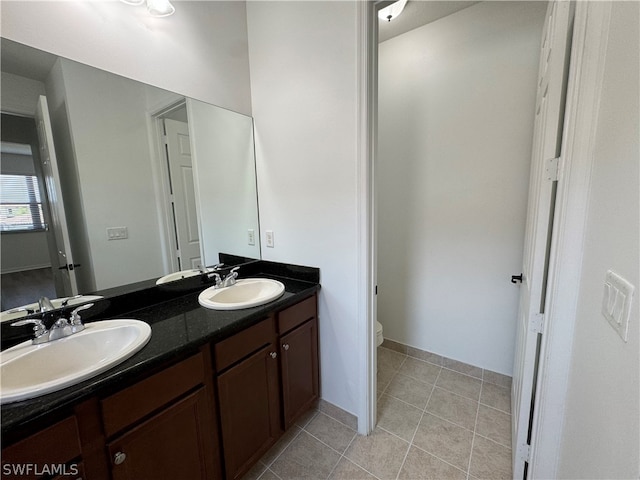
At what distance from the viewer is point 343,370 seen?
1660 mm

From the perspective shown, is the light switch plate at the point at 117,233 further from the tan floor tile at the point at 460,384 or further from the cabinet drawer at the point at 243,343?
Answer: the tan floor tile at the point at 460,384

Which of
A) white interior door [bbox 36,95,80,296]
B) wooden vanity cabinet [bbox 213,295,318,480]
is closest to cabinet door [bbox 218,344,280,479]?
wooden vanity cabinet [bbox 213,295,318,480]

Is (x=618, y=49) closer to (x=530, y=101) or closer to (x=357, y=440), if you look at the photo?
(x=530, y=101)

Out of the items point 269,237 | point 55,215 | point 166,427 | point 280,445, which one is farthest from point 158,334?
point 280,445

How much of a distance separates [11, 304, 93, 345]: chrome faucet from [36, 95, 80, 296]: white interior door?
0.56 ft

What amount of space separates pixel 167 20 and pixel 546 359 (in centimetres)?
234

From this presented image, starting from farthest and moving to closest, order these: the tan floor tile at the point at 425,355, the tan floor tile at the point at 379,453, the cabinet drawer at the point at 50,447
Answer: the tan floor tile at the point at 425,355, the tan floor tile at the point at 379,453, the cabinet drawer at the point at 50,447

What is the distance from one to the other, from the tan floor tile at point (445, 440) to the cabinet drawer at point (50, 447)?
1600mm

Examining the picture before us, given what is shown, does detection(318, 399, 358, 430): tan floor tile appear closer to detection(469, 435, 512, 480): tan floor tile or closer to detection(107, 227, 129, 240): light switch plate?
detection(469, 435, 512, 480): tan floor tile

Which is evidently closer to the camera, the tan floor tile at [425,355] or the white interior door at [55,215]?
the white interior door at [55,215]

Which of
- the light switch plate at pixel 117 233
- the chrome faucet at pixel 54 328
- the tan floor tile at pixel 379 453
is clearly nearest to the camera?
the chrome faucet at pixel 54 328

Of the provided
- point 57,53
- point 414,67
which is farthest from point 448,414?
point 57,53

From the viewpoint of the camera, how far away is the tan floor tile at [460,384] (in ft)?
6.25

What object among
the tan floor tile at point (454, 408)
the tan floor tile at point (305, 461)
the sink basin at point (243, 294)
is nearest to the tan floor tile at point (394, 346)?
the tan floor tile at point (454, 408)
